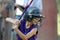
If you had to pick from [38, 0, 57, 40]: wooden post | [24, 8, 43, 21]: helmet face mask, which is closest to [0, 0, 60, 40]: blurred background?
[38, 0, 57, 40]: wooden post

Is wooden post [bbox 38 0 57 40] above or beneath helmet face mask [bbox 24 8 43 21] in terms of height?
beneath

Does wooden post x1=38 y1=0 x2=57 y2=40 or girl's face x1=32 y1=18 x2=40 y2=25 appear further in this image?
wooden post x1=38 y1=0 x2=57 y2=40

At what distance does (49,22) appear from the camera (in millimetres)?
2576

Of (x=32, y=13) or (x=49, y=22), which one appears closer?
(x=32, y=13)

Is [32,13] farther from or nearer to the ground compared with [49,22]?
farther from the ground

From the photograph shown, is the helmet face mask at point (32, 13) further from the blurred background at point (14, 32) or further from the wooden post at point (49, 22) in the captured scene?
the wooden post at point (49, 22)

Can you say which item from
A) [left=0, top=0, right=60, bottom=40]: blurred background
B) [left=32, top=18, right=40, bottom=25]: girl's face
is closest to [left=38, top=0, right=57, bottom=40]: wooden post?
[left=0, top=0, right=60, bottom=40]: blurred background

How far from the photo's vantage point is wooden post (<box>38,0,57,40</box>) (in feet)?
8.36

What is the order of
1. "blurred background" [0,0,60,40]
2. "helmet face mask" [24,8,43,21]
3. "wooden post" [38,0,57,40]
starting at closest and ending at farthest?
"blurred background" [0,0,60,40] → "helmet face mask" [24,8,43,21] → "wooden post" [38,0,57,40]

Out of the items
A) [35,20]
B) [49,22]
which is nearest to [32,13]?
[35,20]

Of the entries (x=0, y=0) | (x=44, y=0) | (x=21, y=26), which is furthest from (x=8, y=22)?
(x=44, y=0)

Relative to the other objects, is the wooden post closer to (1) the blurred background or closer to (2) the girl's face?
(1) the blurred background

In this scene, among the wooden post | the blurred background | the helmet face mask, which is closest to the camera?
the blurred background

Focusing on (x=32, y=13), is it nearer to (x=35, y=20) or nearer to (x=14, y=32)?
(x=35, y=20)
